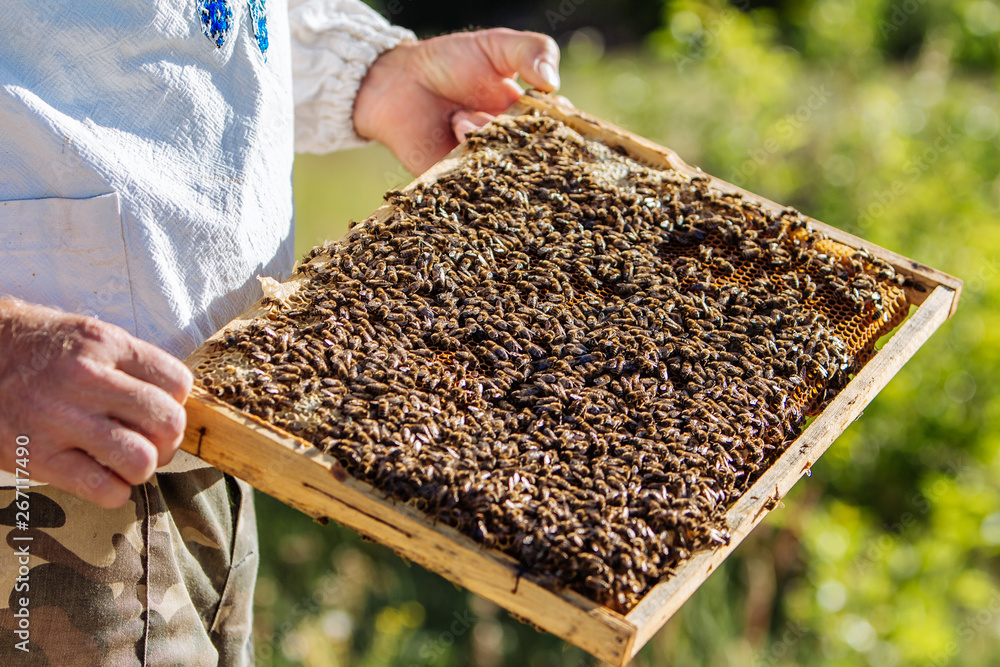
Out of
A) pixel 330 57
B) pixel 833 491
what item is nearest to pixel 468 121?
pixel 330 57

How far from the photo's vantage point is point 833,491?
7.52 meters

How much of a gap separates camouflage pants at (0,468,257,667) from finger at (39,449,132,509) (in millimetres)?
571

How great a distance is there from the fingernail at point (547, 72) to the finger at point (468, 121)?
1.28 ft

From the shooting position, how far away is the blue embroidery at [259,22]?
3199mm

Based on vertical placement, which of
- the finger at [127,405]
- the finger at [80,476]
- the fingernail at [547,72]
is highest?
the fingernail at [547,72]

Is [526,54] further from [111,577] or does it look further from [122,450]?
[111,577]

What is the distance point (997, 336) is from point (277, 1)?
21.6ft

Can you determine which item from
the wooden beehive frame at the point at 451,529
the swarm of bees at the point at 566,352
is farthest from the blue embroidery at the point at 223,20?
the wooden beehive frame at the point at 451,529

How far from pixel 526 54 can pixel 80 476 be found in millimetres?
2975
